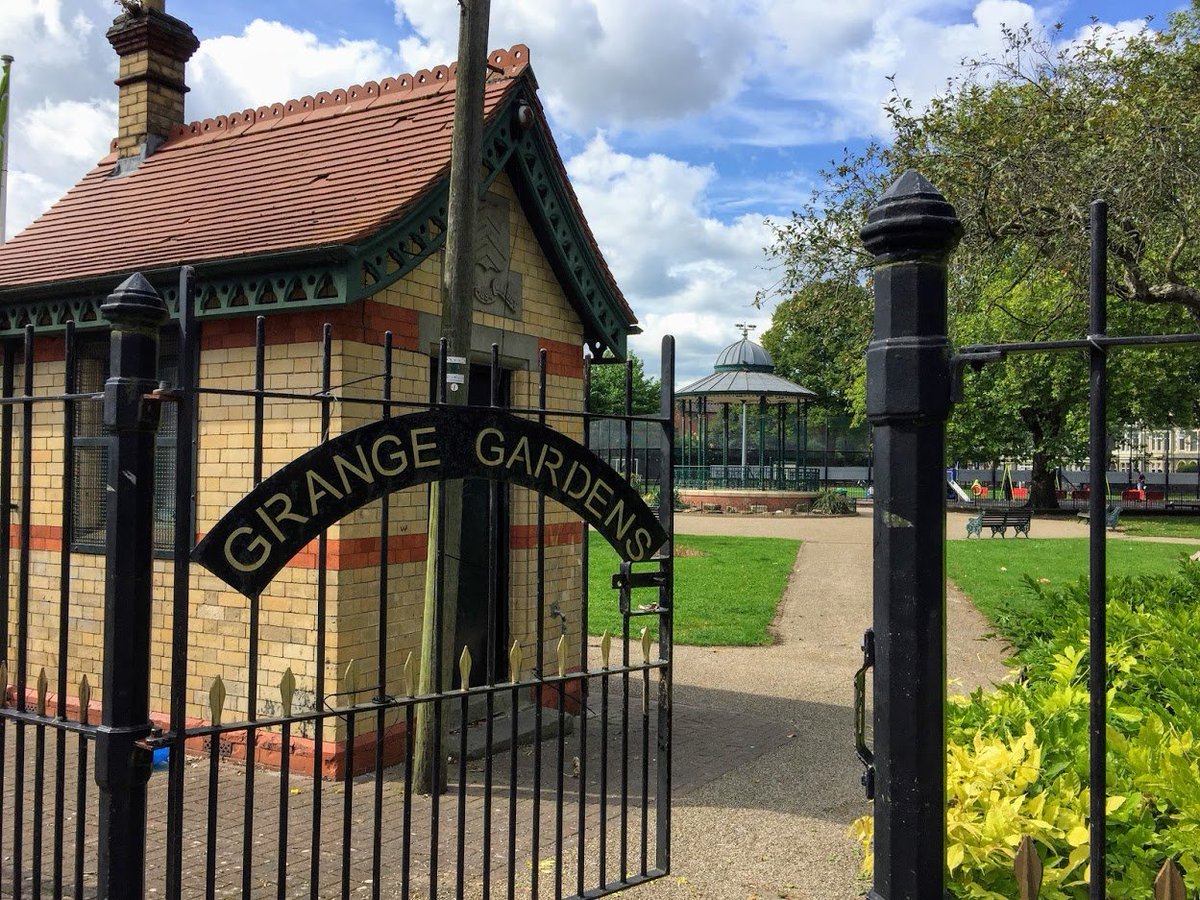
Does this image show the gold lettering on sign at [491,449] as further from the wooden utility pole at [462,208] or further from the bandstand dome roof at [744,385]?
the bandstand dome roof at [744,385]

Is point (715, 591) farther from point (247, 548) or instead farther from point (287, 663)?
point (247, 548)

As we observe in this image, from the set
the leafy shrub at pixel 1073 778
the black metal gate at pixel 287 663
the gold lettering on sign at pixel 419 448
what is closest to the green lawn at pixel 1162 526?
the black metal gate at pixel 287 663

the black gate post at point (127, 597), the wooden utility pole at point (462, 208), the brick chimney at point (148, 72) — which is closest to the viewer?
the black gate post at point (127, 597)

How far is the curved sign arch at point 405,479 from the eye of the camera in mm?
2984

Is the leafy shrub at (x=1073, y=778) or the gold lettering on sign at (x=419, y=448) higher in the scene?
the gold lettering on sign at (x=419, y=448)

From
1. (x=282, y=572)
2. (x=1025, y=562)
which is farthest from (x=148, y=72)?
(x=1025, y=562)

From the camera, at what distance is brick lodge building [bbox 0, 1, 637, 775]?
6.60 meters

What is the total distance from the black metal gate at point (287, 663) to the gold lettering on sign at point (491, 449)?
0.08 feet

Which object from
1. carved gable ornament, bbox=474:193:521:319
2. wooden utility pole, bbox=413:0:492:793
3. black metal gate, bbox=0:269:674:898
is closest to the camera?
black metal gate, bbox=0:269:674:898

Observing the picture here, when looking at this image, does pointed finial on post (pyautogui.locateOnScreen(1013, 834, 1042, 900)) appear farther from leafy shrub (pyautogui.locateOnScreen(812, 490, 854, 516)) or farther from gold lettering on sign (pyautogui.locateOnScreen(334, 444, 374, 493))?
leafy shrub (pyautogui.locateOnScreen(812, 490, 854, 516))

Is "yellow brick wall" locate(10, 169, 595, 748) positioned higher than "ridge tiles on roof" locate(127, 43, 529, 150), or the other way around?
"ridge tiles on roof" locate(127, 43, 529, 150)

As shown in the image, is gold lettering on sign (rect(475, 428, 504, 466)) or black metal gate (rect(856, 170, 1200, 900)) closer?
black metal gate (rect(856, 170, 1200, 900))

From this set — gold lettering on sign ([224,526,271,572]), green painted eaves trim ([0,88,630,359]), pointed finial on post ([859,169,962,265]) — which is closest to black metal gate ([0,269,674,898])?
gold lettering on sign ([224,526,271,572])

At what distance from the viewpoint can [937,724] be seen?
88.6 inches
